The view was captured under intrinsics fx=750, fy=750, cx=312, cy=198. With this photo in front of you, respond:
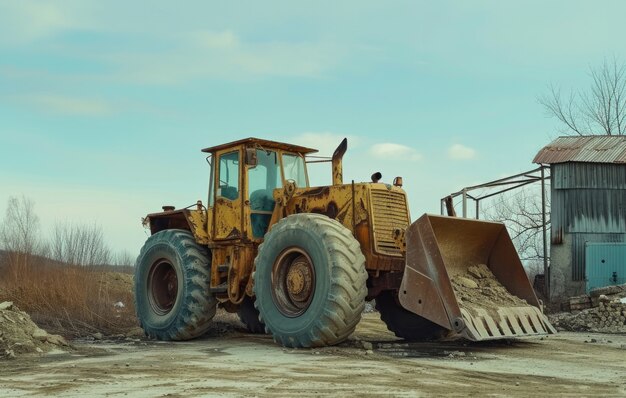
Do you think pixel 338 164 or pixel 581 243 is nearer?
pixel 338 164

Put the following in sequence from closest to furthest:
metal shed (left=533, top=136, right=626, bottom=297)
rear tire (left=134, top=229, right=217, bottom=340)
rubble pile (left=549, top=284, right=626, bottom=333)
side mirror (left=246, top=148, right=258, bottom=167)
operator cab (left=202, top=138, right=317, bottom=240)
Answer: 1. side mirror (left=246, top=148, right=258, bottom=167)
2. operator cab (left=202, top=138, right=317, bottom=240)
3. rear tire (left=134, top=229, right=217, bottom=340)
4. rubble pile (left=549, top=284, right=626, bottom=333)
5. metal shed (left=533, top=136, right=626, bottom=297)

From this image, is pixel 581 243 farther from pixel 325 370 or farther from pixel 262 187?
pixel 325 370

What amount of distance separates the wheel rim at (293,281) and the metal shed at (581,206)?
1281 cm

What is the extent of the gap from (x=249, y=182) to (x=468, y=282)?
3.38 meters

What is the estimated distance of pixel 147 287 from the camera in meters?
12.1

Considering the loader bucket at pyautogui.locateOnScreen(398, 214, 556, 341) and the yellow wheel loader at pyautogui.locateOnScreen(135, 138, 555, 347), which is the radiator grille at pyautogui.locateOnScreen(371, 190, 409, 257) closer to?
the yellow wheel loader at pyautogui.locateOnScreen(135, 138, 555, 347)

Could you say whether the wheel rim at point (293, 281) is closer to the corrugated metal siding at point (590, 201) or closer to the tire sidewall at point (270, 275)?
the tire sidewall at point (270, 275)

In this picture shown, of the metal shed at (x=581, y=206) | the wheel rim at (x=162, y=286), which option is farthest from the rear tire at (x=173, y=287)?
the metal shed at (x=581, y=206)

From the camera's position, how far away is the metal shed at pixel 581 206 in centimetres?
2027

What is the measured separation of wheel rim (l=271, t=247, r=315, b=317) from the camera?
30.1ft

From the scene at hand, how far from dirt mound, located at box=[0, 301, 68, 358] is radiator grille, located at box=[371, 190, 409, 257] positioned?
14.8 feet

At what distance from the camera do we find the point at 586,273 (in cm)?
1977

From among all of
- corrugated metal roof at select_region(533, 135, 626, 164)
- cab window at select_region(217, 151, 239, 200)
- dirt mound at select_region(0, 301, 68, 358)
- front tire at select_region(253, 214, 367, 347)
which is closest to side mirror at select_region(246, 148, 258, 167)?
cab window at select_region(217, 151, 239, 200)

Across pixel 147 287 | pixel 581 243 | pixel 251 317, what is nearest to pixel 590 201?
pixel 581 243
